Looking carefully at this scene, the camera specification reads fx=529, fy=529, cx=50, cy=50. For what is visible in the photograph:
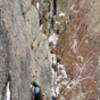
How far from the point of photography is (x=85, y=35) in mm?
7273

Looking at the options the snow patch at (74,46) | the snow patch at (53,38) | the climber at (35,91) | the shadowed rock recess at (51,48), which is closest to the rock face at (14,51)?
the shadowed rock recess at (51,48)

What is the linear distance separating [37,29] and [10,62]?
1.46 metres

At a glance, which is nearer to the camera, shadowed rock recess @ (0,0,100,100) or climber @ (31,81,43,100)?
shadowed rock recess @ (0,0,100,100)

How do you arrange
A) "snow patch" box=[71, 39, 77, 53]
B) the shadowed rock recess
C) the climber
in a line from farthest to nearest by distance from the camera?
"snow patch" box=[71, 39, 77, 53] < the climber < the shadowed rock recess

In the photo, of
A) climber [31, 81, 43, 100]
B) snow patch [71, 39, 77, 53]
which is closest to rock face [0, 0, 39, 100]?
climber [31, 81, 43, 100]

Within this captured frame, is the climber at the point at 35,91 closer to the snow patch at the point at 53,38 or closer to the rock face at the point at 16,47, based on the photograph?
the rock face at the point at 16,47

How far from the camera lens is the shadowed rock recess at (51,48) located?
128 inches

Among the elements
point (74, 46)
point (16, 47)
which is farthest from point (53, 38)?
point (16, 47)

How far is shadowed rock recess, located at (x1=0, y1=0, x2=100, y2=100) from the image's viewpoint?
3242 mm

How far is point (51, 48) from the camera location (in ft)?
21.2

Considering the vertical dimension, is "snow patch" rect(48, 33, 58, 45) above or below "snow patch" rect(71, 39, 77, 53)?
below

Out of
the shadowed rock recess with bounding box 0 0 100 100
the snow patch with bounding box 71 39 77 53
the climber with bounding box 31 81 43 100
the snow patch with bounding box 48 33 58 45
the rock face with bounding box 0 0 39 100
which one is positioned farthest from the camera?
the snow patch with bounding box 71 39 77 53

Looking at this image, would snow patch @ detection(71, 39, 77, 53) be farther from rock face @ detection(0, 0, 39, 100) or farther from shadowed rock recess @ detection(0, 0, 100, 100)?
rock face @ detection(0, 0, 39, 100)

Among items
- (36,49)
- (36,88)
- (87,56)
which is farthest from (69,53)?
(36,88)
